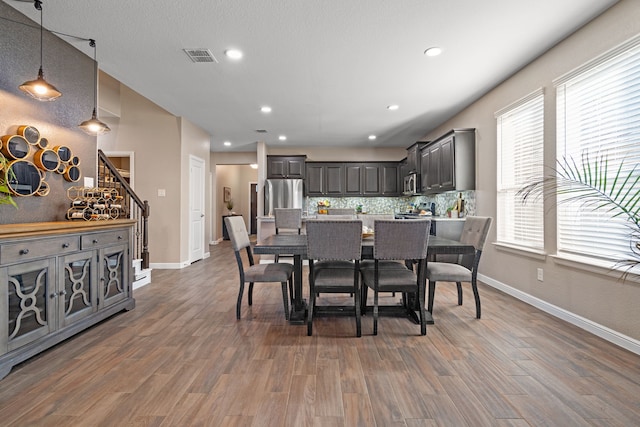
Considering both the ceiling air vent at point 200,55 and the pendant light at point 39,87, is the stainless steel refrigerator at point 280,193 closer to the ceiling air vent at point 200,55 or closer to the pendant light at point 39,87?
the ceiling air vent at point 200,55

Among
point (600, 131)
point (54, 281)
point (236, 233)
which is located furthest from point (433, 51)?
point (54, 281)

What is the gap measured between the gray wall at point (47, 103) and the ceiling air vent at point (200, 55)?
1.15m

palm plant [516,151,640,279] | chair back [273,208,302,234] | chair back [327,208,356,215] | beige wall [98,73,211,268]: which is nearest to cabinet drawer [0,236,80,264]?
chair back [273,208,302,234]

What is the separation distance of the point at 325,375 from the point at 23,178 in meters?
2.86

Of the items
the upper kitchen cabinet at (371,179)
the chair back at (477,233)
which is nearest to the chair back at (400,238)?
the chair back at (477,233)

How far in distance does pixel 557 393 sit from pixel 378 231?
57.1 inches

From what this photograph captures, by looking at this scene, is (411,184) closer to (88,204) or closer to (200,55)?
(200,55)

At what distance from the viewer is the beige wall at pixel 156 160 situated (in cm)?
550

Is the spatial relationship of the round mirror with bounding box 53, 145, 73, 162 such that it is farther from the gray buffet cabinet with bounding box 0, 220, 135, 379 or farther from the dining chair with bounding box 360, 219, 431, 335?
the dining chair with bounding box 360, 219, 431, 335

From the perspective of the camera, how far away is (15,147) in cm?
249

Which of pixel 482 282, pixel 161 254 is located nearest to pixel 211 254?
pixel 161 254

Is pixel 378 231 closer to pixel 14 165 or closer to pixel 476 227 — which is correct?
pixel 476 227

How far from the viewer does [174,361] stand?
7.17 feet

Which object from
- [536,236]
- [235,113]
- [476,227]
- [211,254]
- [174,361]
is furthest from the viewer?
[211,254]
